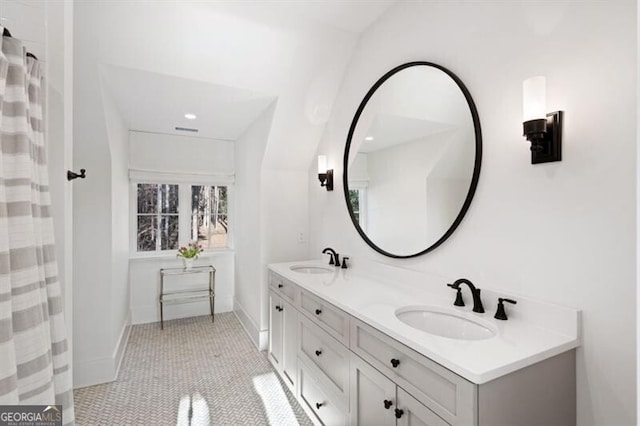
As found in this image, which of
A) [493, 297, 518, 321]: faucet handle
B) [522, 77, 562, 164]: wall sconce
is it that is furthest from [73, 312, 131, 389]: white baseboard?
[522, 77, 562, 164]: wall sconce

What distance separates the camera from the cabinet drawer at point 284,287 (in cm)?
221

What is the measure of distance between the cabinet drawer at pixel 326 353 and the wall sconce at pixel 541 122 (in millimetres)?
1254

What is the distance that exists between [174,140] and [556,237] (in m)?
4.00

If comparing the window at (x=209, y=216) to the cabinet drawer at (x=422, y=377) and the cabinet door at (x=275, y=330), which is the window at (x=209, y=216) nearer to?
the cabinet door at (x=275, y=330)

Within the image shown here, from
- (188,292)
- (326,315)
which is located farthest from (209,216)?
(326,315)

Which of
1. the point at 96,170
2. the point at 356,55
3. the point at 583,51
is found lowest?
the point at 96,170

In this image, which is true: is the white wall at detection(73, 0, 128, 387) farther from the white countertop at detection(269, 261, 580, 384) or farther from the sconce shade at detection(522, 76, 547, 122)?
the sconce shade at detection(522, 76, 547, 122)

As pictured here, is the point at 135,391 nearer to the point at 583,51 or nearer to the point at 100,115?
the point at 100,115

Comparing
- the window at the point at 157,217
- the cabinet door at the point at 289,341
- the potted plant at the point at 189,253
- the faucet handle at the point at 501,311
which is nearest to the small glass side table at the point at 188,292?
the potted plant at the point at 189,253

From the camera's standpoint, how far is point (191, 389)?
2.35 meters

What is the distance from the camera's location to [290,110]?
8.77 ft

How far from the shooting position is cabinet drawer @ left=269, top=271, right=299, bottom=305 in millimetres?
2207

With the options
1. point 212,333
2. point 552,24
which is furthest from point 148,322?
point 552,24

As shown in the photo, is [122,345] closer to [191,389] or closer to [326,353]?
[191,389]
